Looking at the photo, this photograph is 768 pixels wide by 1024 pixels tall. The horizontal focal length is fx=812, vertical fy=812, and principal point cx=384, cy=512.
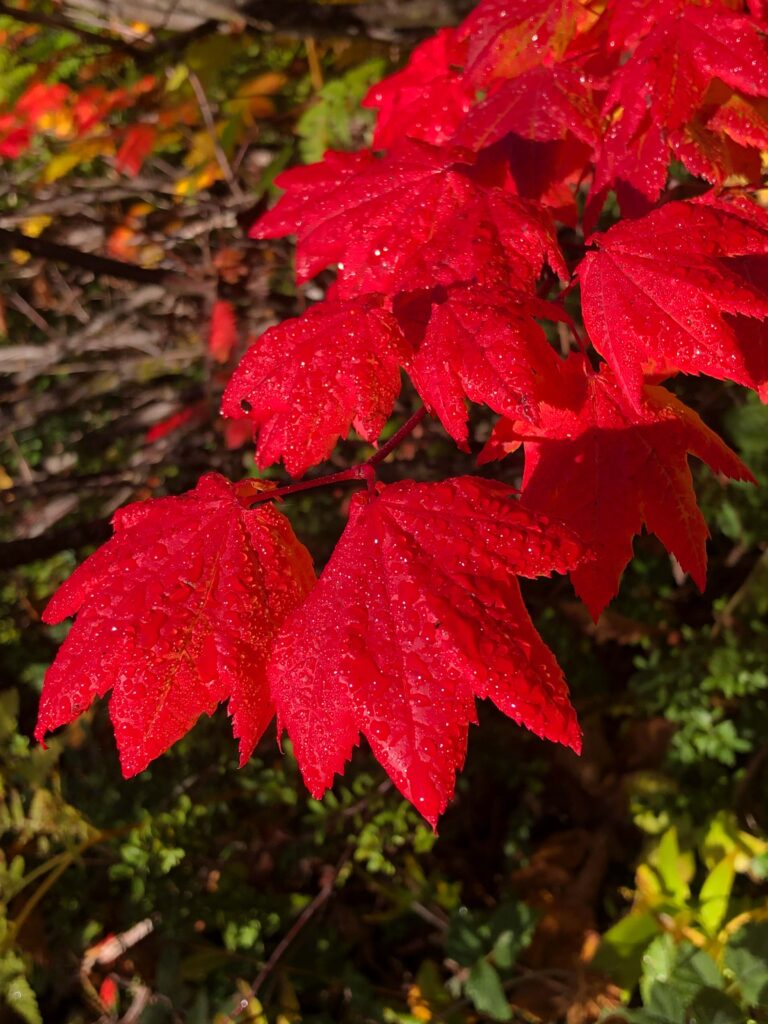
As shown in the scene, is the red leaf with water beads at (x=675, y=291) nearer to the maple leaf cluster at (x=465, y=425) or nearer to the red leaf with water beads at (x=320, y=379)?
the maple leaf cluster at (x=465, y=425)

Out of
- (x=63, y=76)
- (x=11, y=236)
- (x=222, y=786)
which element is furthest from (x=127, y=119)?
(x=222, y=786)

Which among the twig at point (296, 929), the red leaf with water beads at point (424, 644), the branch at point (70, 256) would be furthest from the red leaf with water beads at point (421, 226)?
the twig at point (296, 929)

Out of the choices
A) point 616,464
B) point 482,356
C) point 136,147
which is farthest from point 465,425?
point 136,147

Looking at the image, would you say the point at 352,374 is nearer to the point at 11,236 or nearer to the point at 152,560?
the point at 152,560

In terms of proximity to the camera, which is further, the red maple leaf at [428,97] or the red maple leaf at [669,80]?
the red maple leaf at [428,97]

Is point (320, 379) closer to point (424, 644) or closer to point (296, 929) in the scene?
point (424, 644)

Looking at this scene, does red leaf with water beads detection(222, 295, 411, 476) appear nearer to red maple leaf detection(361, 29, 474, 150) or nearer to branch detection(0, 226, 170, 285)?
red maple leaf detection(361, 29, 474, 150)
